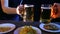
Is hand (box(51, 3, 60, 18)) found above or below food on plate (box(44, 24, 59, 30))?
above

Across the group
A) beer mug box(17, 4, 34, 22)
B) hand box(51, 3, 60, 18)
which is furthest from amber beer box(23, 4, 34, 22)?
hand box(51, 3, 60, 18)

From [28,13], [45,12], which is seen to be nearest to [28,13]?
[28,13]

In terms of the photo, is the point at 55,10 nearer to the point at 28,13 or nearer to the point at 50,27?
the point at 28,13

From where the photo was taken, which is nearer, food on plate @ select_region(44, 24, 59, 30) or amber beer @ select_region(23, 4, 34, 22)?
food on plate @ select_region(44, 24, 59, 30)

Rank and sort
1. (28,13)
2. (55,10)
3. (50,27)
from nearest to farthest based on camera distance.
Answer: (50,27) → (28,13) → (55,10)

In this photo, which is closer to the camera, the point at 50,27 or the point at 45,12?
the point at 50,27

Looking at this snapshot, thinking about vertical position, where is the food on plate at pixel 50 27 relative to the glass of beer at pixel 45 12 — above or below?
below

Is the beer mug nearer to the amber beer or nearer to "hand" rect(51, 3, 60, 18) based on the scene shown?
the amber beer

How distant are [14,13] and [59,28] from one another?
45 cm

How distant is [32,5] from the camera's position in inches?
41.1

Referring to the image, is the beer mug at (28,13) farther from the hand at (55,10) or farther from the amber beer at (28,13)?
the hand at (55,10)

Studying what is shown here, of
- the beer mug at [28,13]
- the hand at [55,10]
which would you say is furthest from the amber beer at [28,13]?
the hand at [55,10]

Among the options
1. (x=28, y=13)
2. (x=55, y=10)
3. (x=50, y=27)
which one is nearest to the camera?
(x=50, y=27)

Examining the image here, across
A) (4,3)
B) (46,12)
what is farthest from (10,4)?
(46,12)
